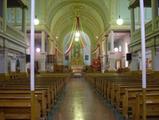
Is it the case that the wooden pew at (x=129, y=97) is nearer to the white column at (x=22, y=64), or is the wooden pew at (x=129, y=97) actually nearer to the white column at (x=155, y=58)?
the white column at (x=155, y=58)

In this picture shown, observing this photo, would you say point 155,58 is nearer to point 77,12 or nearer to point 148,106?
point 148,106

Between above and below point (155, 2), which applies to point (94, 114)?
below

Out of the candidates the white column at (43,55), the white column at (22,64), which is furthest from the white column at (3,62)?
the white column at (43,55)

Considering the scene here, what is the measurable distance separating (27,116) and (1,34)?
11.0 metres

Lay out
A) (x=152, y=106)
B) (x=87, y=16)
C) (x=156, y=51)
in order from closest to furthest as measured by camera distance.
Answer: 1. (x=152, y=106)
2. (x=156, y=51)
3. (x=87, y=16)

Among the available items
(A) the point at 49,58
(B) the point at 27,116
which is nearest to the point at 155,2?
(B) the point at 27,116

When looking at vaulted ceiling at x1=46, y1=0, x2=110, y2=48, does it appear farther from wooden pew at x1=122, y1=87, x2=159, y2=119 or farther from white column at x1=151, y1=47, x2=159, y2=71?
wooden pew at x1=122, y1=87, x2=159, y2=119

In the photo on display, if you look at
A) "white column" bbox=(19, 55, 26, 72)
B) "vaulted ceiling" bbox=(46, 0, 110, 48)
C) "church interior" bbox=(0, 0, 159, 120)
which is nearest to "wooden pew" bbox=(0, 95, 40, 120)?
"church interior" bbox=(0, 0, 159, 120)

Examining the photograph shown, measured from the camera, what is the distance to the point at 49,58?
3259 cm

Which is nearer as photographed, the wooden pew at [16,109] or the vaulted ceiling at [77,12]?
the wooden pew at [16,109]

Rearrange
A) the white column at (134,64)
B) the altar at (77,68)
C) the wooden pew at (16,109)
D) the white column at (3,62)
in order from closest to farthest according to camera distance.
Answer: the wooden pew at (16,109) → the white column at (3,62) → the white column at (134,64) → the altar at (77,68)

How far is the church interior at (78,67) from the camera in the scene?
586 cm

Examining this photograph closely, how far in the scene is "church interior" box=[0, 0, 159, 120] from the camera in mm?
5855

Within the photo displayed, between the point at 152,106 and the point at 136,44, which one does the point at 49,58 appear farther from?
the point at 152,106
